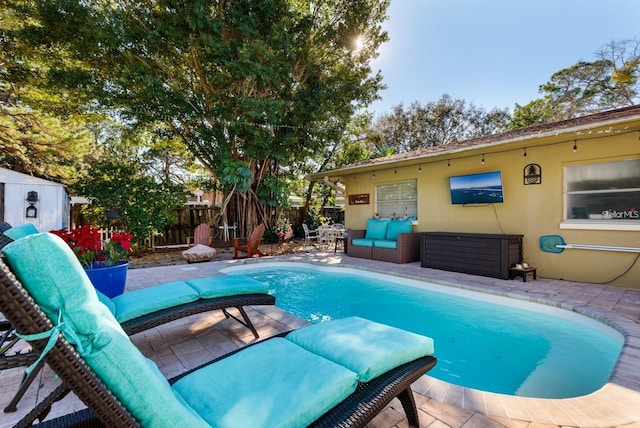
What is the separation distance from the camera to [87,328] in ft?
3.17

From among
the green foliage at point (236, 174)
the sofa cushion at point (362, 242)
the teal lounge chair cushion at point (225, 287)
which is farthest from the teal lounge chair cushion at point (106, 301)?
the green foliage at point (236, 174)

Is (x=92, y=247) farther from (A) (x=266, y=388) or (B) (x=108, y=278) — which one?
(A) (x=266, y=388)

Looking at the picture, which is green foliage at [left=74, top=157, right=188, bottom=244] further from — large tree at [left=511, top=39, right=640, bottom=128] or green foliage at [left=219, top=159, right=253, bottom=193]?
large tree at [left=511, top=39, right=640, bottom=128]

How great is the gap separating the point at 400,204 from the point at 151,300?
7438 mm

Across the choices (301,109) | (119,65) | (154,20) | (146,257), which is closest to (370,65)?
(301,109)

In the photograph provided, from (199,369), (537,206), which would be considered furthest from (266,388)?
(537,206)

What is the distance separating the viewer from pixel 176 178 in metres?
19.5

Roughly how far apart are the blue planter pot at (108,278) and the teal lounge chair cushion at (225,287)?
1077 millimetres

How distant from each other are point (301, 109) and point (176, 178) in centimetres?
1295

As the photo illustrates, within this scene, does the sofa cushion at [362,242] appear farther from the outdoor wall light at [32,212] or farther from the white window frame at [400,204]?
the outdoor wall light at [32,212]

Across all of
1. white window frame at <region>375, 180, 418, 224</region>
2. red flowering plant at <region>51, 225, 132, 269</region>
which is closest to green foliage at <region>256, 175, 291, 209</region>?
white window frame at <region>375, 180, 418, 224</region>

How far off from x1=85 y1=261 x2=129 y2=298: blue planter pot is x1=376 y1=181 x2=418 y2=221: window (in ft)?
23.3

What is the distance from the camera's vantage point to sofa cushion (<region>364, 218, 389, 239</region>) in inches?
326

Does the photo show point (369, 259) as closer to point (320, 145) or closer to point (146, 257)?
point (320, 145)
